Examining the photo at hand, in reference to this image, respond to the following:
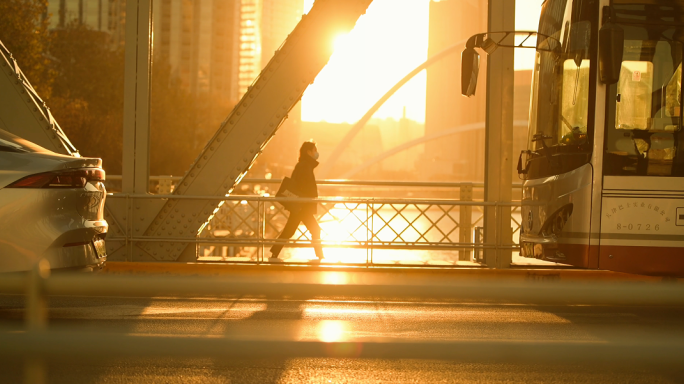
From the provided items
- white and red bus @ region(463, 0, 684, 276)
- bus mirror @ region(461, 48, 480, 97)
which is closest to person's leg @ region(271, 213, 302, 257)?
bus mirror @ region(461, 48, 480, 97)

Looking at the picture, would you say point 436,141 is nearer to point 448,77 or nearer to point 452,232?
point 448,77

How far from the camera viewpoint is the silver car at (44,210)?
17.7ft

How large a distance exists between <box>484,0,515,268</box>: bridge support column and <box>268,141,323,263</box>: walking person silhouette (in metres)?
2.66

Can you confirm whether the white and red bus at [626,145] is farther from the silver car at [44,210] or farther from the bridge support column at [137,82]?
the bridge support column at [137,82]

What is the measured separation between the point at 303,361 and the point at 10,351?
3.34 metres

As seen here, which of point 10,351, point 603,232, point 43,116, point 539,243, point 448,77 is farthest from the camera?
point 448,77

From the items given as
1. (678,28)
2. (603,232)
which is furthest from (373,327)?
(678,28)

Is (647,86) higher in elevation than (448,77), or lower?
lower

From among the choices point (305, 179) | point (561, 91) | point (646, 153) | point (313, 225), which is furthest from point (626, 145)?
point (305, 179)

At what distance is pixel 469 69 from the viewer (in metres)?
9.15

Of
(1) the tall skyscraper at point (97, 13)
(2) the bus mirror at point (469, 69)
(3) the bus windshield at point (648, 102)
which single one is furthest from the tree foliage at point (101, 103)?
(1) the tall skyscraper at point (97, 13)

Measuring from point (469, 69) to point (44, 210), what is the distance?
18.0 ft

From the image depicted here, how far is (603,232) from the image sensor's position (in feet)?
26.1

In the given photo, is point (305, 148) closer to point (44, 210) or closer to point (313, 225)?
point (313, 225)
